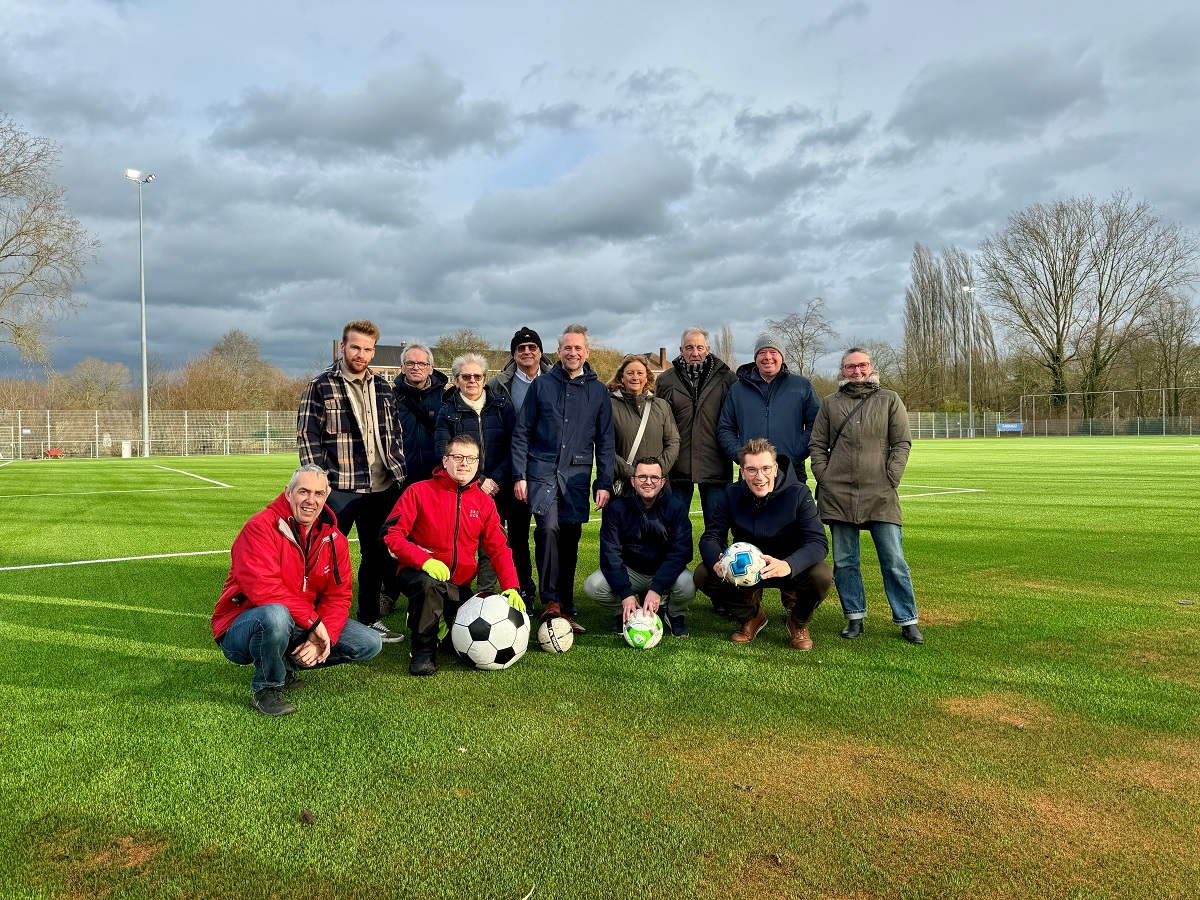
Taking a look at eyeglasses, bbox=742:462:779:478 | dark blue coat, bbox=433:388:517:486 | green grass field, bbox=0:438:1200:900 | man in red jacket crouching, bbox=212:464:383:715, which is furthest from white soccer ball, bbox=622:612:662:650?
man in red jacket crouching, bbox=212:464:383:715

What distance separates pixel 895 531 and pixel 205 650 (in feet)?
14.8

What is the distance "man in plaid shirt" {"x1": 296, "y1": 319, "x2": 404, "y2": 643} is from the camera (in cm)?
487

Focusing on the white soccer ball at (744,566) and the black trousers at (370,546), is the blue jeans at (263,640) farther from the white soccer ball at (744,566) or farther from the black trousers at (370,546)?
the white soccer ball at (744,566)

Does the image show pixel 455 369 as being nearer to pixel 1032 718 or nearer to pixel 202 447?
pixel 1032 718

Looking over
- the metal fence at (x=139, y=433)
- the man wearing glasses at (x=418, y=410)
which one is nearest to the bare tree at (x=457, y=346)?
the metal fence at (x=139, y=433)

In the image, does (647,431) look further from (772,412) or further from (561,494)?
(772,412)

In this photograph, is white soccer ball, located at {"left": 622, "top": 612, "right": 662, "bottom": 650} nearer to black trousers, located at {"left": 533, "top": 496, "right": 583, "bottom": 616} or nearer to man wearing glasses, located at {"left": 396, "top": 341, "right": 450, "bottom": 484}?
black trousers, located at {"left": 533, "top": 496, "right": 583, "bottom": 616}

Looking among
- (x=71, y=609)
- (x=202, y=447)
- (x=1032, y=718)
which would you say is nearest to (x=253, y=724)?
(x=71, y=609)

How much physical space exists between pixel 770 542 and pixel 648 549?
2.75 feet

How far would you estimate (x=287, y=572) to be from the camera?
3734 mm

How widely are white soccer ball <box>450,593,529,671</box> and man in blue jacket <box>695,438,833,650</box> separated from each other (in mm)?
1326

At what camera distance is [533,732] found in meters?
3.35

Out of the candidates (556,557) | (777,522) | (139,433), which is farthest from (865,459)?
(139,433)

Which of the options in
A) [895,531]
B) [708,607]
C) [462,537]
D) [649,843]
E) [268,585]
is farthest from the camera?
[708,607]
